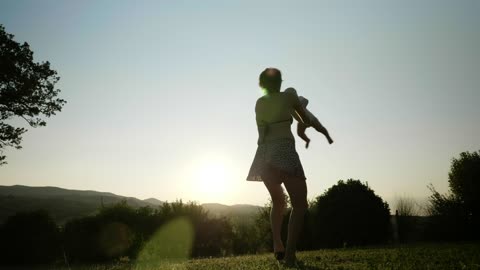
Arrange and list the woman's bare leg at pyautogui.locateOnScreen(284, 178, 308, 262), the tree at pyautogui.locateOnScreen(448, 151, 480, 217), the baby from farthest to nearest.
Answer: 1. the tree at pyautogui.locateOnScreen(448, 151, 480, 217)
2. the baby
3. the woman's bare leg at pyautogui.locateOnScreen(284, 178, 308, 262)

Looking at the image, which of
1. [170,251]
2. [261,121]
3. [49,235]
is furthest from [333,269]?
[49,235]

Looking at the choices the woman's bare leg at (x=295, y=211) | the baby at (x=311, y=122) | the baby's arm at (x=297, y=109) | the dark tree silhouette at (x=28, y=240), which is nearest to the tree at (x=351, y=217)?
the baby at (x=311, y=122)

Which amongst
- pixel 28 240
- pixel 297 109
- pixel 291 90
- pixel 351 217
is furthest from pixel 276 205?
pixel 28 240

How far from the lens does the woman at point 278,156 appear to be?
501 centimetres

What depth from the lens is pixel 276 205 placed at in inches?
221

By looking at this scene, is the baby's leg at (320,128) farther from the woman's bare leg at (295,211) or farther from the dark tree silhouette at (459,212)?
the dark tree silhouette at (459,212)

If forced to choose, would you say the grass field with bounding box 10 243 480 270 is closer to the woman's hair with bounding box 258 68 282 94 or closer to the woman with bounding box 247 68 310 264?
the woman with bounding box 247 68 310 264

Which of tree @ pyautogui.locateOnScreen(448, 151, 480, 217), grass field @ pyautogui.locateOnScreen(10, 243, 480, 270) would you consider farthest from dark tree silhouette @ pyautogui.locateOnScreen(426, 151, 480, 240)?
grass field @ pyautogui.locateOnScreen(10, 243, 480, 270)

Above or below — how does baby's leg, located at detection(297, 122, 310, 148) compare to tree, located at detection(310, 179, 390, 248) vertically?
above

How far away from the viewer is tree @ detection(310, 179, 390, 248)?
54.6ft

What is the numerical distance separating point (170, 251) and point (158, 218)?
182 inches

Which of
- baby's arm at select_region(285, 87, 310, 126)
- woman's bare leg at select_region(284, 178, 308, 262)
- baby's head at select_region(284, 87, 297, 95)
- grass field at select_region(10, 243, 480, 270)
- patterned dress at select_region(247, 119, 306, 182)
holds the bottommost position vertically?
grass field at select_region(10, 243, 480, 270)

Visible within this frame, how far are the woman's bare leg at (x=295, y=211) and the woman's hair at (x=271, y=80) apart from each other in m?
1.36

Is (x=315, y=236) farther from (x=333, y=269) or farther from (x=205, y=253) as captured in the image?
(x=333, y=269)
